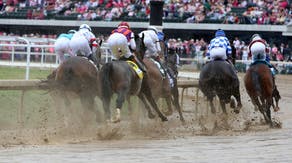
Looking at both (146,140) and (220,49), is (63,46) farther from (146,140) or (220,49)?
(146,140)

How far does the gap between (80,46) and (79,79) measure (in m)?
0.72

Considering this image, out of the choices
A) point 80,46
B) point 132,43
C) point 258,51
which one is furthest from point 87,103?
point 258,51

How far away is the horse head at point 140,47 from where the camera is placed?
14.3 meters

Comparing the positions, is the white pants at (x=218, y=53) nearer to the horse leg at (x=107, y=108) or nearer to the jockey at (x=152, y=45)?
the jockey at (x=152, y=45)

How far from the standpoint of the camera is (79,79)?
1345 cm

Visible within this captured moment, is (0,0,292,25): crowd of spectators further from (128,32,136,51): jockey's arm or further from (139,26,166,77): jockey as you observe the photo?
(128,32,136,51): jockey's arm

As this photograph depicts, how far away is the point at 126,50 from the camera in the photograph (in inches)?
528

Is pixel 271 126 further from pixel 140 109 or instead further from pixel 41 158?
pixel 41 158

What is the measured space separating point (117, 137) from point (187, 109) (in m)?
6.66

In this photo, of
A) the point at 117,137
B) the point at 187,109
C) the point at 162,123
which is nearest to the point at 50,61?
the point at 187,109

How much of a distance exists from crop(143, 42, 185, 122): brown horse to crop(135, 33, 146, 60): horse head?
0.52 metres

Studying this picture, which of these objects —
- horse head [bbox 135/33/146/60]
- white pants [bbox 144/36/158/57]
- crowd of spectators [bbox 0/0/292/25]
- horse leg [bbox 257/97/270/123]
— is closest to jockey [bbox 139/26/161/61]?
white pants [bbox 144/36/158/57]

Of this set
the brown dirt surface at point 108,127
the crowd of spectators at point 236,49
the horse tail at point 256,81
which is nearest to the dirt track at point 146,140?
the brown dirt surface at point 108,127

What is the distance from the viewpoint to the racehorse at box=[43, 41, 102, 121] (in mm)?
13414
